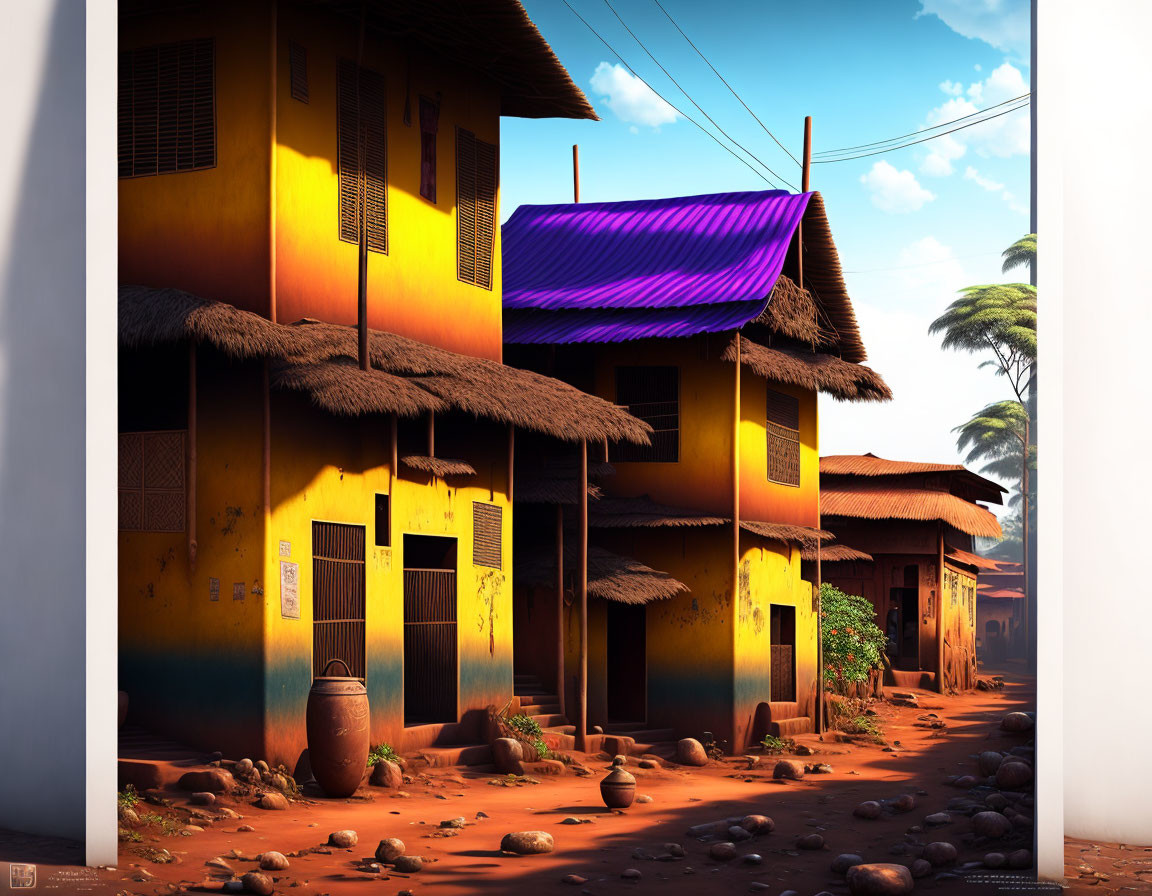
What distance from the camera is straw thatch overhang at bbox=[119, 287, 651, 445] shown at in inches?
453

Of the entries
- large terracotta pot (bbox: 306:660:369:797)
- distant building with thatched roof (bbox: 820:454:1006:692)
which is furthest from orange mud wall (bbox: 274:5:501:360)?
distant building with thatched roof (bbox: 820:454:1006:692)

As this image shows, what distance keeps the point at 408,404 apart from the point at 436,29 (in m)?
4.39

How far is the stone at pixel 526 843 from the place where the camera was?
31.4 feet

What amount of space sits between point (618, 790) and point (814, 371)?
913 cm

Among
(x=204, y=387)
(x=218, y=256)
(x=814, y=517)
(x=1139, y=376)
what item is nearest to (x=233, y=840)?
(x=204, y=387)

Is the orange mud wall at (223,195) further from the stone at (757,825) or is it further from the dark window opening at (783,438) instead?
the dark window opening at (783,438)

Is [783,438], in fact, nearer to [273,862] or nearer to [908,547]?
[908,547]

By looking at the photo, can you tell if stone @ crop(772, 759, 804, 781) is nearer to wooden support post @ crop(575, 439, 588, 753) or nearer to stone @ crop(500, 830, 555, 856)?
wooden support post @ crop(575, 439, 588, 753)

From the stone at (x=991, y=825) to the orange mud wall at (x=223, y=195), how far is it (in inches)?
288

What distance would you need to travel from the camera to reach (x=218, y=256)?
41.6 ft

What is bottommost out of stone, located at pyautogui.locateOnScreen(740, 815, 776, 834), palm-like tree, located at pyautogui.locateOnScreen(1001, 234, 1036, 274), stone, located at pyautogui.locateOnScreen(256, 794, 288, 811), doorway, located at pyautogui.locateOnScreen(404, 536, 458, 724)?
stone, located at pyautogui.locateOnScreen(740, 815, 776, 834)

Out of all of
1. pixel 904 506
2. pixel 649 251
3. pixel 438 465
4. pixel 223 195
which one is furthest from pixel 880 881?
pixel 904 506

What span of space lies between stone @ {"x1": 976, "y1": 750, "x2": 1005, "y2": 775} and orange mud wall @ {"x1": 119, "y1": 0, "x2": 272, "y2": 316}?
732 cm

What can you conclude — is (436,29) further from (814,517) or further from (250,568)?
(814,517)
